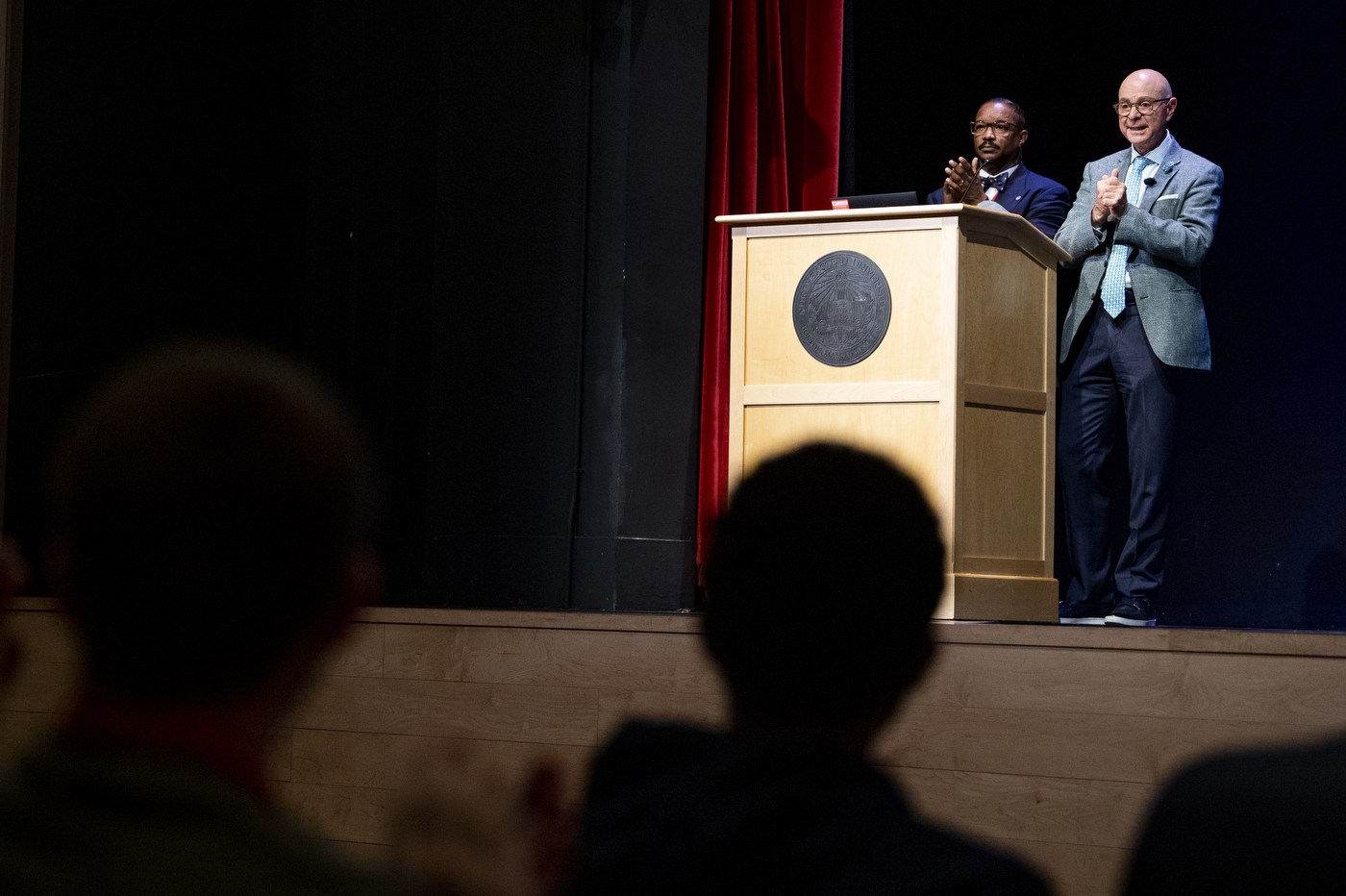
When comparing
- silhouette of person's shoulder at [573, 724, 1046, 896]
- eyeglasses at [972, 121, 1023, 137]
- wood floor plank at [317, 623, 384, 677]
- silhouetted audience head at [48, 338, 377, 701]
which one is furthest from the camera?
eyeglasses at [972, 121, 1023, 137]

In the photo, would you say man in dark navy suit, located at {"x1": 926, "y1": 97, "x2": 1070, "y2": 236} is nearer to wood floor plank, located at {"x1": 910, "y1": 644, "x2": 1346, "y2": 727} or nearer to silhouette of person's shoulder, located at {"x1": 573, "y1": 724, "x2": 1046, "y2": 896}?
wood floor plank, located at {"x1": 910, "y1": 644, "x2": 1346, "y2": 727}

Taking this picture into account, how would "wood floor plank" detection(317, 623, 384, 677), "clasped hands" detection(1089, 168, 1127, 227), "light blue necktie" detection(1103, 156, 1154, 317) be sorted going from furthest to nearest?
"light blue necktie" detection(1103, 156, 1154, 317)
"clasped hands" detection(1089, 168, 1127, 227)
"wood floor plank" detection(317, 623, 384, 677)

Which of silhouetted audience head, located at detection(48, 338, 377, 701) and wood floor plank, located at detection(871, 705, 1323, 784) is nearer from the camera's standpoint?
silhouetted audience head, located at detection(48, 338, 377, 701)

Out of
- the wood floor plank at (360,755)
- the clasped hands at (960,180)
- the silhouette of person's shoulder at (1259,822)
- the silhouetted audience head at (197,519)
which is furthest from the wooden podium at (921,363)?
the silhouetted audience head at (197,519)

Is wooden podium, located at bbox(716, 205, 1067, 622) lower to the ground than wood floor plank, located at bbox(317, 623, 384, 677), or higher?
higher

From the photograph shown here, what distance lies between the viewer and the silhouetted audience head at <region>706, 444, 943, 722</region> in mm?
810

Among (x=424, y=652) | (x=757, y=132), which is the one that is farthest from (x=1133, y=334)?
(x=424, y=652)

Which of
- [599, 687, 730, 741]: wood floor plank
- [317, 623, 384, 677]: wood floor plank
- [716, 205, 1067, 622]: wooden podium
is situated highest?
[716, 205, 1067, 622]: wooden podium

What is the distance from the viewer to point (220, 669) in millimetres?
525

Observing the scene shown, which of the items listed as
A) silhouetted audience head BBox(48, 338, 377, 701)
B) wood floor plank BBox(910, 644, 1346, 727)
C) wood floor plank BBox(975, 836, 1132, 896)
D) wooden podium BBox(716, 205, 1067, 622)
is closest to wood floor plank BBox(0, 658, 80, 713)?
wooden podium BBox(716, 205, 1067, 622)

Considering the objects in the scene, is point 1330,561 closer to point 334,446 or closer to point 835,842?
point 835,842

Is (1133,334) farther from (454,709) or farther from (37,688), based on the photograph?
(37,688)

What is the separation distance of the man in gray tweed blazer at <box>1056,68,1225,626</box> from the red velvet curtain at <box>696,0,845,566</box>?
2.89ft

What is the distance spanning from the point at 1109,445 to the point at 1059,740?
1.38 metres
